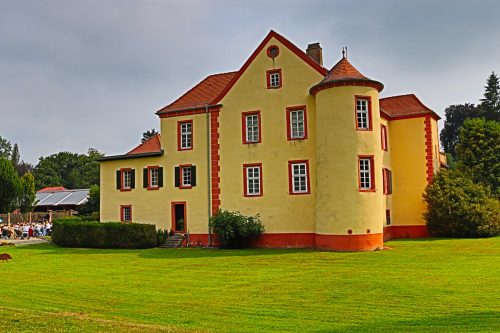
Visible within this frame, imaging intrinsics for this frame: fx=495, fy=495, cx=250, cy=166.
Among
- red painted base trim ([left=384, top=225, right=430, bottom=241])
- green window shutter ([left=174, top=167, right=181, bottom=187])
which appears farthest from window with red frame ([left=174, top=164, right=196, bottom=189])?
red painted base trim ([left=384, top=225, right=430, bottom=241])

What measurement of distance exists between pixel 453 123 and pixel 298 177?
5952 centimetres

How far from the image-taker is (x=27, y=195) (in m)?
59.4

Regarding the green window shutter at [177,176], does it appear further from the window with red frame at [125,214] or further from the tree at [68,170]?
the tree at [68,170]

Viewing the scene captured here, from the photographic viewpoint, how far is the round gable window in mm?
28130

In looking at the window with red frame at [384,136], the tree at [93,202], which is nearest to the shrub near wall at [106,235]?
the window with red frame at [384,136]

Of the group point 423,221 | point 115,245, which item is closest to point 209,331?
point 115,245

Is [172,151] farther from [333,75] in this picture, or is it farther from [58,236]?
[333,75]

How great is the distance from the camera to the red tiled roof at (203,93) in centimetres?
3088

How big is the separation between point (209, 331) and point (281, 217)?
18123mm

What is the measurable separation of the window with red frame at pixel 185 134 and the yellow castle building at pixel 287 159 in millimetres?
66

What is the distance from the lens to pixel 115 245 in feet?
96.1

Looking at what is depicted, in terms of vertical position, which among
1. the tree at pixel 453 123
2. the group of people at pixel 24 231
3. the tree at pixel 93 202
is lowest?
the group of people at pixel 24 231

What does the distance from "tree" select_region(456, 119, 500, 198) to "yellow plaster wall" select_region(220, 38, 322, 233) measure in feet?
50.2

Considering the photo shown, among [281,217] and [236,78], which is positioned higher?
[236,78]
